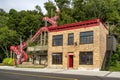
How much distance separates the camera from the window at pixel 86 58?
120 ft

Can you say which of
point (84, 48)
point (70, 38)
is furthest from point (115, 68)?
point (70, 38)

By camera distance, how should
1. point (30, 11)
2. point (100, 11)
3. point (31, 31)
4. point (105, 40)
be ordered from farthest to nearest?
1. point (30, 11)
2. point (31, 31)
3. point (100, 11)
4. point (105, 40)

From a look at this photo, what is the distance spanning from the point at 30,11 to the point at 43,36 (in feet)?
70.6

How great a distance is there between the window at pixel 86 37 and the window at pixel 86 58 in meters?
1.77

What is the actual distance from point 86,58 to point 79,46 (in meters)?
2.22

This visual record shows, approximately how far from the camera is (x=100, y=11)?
5284cm

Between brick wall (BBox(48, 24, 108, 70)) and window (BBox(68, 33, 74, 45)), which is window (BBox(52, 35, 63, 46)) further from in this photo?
window (BBox(68, 33, 74, 45))

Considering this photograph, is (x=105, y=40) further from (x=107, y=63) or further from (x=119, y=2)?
(x=119, y=2)

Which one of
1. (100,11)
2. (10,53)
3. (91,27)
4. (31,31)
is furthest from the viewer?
(31,31)

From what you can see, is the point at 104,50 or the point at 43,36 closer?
the point at 104,50

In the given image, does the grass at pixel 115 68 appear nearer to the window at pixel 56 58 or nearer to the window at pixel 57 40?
the window at pixel 56 58

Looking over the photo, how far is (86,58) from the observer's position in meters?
37.3

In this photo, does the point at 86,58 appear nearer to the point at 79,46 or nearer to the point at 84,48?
the point at 84,48

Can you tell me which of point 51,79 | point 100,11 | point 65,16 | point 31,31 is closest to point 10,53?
point 31,31
